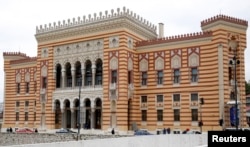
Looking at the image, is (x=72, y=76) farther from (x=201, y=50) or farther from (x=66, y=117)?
(x=201, y=50)

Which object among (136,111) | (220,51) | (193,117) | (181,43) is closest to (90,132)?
(136,111)

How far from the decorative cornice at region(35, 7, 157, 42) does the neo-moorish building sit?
12 cm

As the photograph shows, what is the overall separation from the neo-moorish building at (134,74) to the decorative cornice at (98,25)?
124 millimetres

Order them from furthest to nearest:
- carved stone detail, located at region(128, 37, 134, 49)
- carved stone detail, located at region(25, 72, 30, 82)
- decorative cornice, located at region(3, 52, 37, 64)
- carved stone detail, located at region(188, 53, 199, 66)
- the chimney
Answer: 1. decorative cornice, located at region(3, 52, 37, 64)
2. carved stone detail, located at region(25, 72, 30, 82)
3. the chimney
4. carved stone detail, located at region(128, 37, 134, 49)
5. carved stone detail, located at region(188, 53, 199, 66)

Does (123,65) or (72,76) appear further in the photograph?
(72,76)

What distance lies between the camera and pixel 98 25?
4678cm

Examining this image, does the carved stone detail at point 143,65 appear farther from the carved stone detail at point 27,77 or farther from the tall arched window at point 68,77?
the carved stone detail at point 27,77

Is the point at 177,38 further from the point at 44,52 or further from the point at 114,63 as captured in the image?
the point at 44,52

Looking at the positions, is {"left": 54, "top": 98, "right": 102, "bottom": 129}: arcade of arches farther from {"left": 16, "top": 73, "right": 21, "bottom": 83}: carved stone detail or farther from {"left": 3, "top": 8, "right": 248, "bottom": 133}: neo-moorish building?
{"left": 16, "top": 73, "right": 21, "bottom": 83}: carved stone detail

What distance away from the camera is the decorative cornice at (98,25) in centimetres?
4536

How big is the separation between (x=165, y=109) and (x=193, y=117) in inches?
145

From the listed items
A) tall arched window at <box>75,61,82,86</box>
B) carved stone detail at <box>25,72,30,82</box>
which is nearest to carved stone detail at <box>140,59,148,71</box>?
tall arched window at <box>75,61,82,86</box>

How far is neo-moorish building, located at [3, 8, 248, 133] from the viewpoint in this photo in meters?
40.9

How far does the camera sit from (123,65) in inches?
1754
